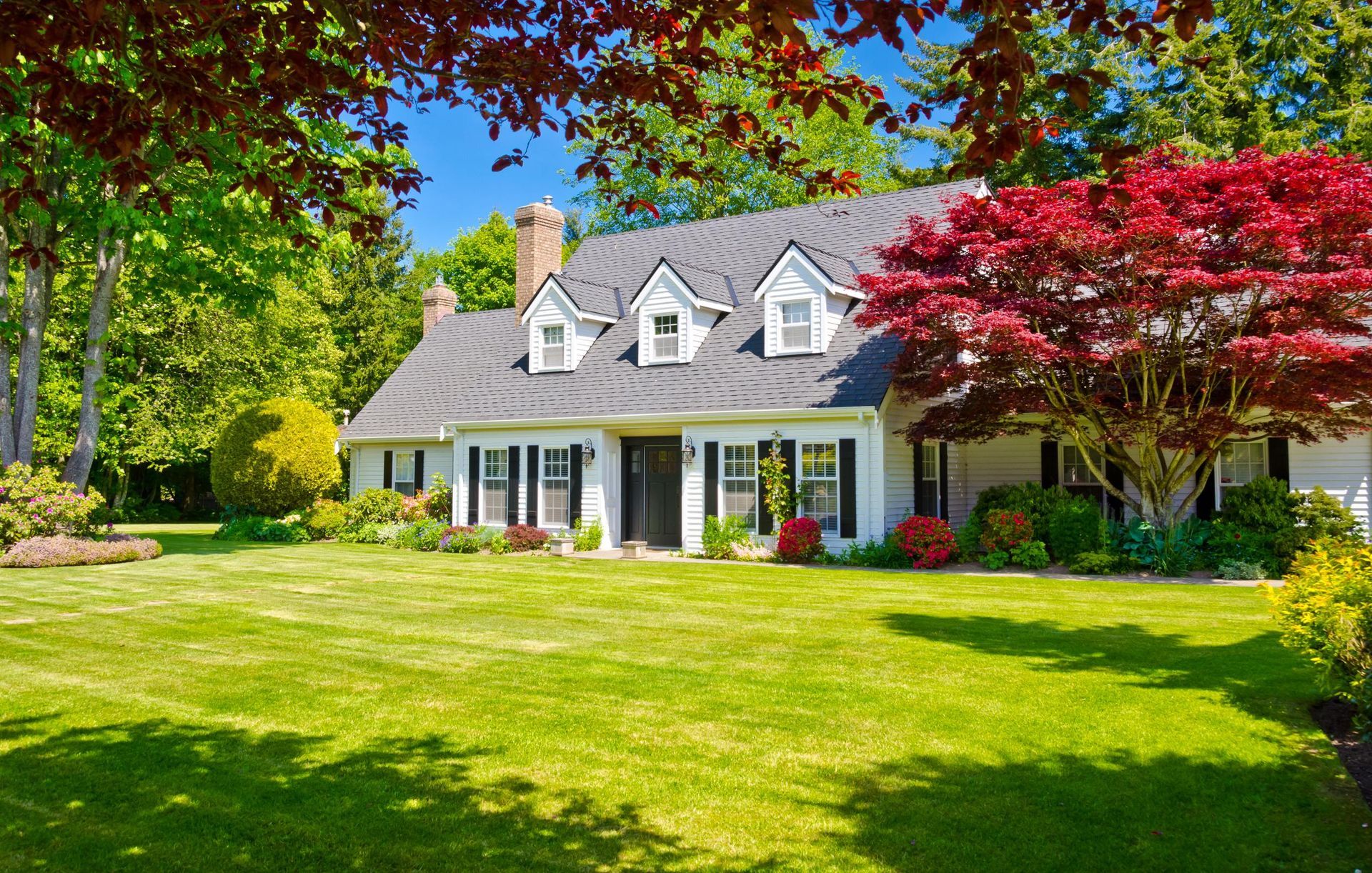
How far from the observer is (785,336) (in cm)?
1955

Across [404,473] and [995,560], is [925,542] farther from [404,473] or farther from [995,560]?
[404,473]

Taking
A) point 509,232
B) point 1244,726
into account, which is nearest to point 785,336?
point 1244,726

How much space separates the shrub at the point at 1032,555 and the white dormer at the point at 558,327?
11.0 meters

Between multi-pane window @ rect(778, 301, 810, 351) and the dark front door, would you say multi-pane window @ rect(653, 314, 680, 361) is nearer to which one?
the dark front door

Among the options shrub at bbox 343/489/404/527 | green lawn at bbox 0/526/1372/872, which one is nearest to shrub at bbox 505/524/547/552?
shrub at bbox 343/489/404/527

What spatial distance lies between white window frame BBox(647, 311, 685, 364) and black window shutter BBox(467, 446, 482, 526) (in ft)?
16.2

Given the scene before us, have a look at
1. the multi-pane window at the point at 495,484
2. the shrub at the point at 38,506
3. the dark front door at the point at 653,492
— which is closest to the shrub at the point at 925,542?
the dark front door at the point at 653,492

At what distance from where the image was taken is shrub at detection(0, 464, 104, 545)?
1756 centimetres

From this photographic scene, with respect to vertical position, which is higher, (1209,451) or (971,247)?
(971,247)

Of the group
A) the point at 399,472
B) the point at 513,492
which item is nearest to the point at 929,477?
the point at 513,492

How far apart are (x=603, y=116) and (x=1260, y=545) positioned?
45.9ft

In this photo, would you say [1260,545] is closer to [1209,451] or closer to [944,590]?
[1209,451]

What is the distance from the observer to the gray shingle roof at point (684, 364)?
18.7 m

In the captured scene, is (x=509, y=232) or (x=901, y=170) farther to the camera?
(x=509, y=232)
